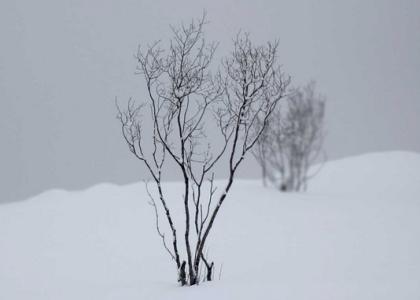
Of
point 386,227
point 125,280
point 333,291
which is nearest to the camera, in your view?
point 333,291

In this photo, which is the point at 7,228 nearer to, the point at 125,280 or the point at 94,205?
the point at 94,205

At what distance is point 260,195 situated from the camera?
733 inches

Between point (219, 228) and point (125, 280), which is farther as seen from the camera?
point (219, 228)

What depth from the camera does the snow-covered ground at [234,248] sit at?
7.46 metres

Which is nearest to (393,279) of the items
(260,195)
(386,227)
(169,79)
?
(169,79)

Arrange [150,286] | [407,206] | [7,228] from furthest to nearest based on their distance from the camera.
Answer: [407,206]
[7,228]
[150,286]

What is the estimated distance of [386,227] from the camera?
47.2 ft

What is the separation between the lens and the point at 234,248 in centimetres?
1288

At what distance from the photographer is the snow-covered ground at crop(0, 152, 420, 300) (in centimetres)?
746

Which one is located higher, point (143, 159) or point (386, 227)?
point (143, 159)

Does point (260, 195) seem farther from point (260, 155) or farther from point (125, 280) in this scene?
point (125, 280)

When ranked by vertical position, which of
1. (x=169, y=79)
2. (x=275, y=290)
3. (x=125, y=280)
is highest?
(x=169, y=79)

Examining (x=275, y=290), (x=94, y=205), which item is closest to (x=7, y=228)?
(x=94, y=205)

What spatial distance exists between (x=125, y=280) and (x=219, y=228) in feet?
17.1
